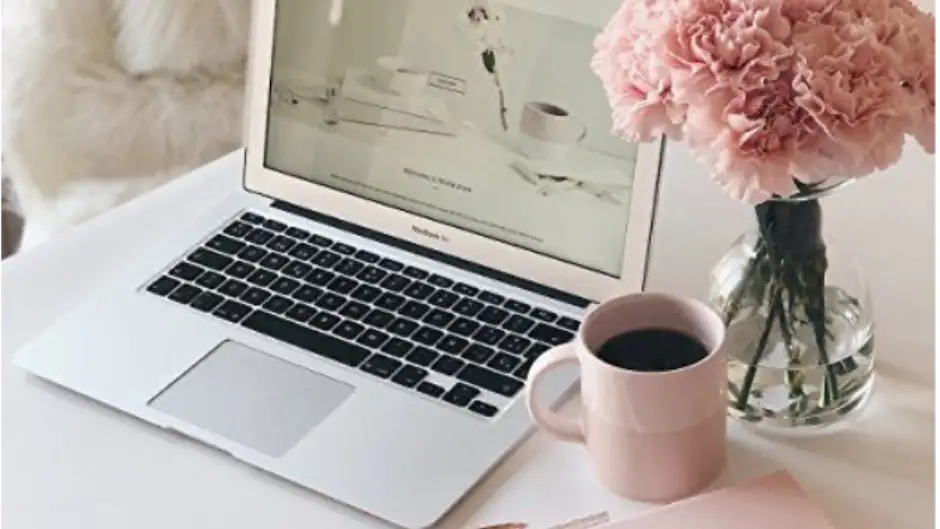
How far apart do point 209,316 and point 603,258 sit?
0.25 meters

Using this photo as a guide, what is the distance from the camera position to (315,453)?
0.73 m

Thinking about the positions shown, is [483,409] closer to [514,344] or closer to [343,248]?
[514,344]

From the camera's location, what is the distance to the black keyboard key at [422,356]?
788mm

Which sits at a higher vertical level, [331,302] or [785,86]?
[785,86]

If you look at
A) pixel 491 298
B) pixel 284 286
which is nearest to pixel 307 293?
pixel 284 286

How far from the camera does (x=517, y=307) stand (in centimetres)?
82

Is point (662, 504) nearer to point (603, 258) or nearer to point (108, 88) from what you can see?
point (603, 258)

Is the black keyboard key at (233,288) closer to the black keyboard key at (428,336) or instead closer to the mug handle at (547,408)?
the black keyboard key at (428,336)

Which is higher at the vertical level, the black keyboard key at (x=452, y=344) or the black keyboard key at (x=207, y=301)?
the black keyboard key at (x=452, y=344)

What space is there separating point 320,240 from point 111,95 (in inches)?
17.9

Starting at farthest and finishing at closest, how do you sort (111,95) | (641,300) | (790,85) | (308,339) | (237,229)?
(111,95) < (237,229) < (308,339) < (641,300) < (790,85)

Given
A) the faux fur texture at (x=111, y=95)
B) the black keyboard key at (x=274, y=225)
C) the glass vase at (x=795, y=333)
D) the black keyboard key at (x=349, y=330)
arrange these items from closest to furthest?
the glass vase at (x=795, y=333) < the black keyboard key at (x=349, y=330) < the black keyboard key at (x=274, y=225) < the faux fur texture at (x=111, y=95)

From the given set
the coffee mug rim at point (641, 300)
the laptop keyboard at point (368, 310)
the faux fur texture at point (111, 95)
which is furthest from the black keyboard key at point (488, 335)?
the faux fur texture at point (111, 95)

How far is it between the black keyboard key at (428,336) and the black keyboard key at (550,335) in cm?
6
